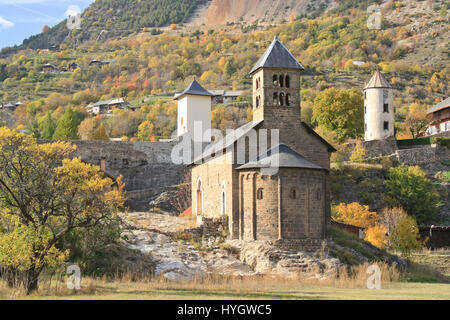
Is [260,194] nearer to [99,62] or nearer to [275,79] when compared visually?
[275,79]

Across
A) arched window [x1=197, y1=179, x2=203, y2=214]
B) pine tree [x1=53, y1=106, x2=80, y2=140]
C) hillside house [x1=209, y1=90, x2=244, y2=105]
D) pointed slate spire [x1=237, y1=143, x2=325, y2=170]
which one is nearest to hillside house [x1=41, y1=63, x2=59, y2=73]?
hillside house [x1=209, y1=90, x2=244, y2=105]

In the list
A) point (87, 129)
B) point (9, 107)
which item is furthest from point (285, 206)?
point (9, 107)

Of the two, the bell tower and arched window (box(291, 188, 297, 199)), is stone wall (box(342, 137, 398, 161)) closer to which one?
the bell tower

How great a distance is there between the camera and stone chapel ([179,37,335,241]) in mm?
31031

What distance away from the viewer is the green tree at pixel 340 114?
231 feet

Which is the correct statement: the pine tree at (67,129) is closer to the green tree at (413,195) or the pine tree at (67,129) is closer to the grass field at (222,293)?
the green tree at (413,195)

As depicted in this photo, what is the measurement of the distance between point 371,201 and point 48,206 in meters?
38.7

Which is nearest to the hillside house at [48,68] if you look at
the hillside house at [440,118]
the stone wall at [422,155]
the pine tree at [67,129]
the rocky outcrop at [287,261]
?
the pine tree at [67,129]

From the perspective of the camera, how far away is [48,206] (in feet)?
73.3

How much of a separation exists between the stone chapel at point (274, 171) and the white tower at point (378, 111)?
35036mm

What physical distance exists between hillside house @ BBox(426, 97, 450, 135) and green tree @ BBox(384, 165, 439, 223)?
18.2m

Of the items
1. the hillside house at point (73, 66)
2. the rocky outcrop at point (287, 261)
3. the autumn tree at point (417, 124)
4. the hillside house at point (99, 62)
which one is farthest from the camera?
the hillside house at point (73, 66)

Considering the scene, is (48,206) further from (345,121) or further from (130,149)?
(345,121)

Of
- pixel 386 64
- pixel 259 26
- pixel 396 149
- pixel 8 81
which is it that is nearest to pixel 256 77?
pixel 396 149
